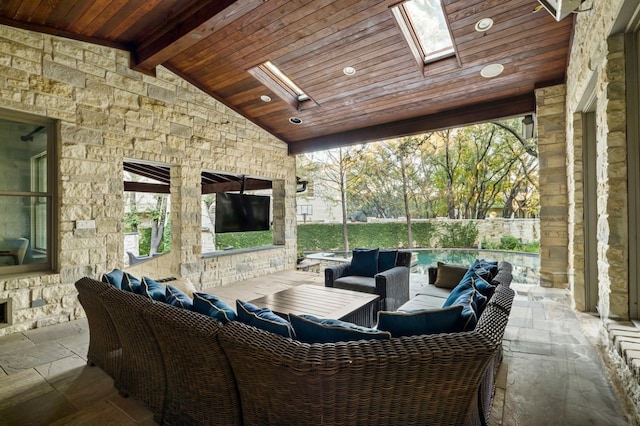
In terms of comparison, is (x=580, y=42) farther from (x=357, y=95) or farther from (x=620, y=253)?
(x=357, y=95)

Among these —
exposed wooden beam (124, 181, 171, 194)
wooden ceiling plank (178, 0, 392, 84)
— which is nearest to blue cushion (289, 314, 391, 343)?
wooden ceiling plank (178, 0, 392, 84)

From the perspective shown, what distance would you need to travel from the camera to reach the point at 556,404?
6.44ft

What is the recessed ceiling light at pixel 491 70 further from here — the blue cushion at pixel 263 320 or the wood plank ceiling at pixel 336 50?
the blue cushion at pixel 263 320

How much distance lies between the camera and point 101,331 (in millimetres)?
2361

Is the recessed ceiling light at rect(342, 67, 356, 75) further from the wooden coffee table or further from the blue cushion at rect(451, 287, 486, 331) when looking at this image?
the blue cushion at rect(451, 287, 486, 331)

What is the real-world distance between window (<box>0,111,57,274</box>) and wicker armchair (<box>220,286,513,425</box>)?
3.74 metres

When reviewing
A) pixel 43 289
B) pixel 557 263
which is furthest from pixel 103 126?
pixel 557 263

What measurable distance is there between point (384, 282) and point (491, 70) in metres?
3.10

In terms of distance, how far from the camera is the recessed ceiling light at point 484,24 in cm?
329

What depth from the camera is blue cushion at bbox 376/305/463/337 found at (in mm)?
1382

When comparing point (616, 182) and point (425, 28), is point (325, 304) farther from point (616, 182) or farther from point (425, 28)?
point (425, 28)

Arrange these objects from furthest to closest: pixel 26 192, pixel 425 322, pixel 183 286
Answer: pixel 26 192
pixel 183 286
pixel 425 322

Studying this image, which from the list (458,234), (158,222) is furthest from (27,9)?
(458,234)

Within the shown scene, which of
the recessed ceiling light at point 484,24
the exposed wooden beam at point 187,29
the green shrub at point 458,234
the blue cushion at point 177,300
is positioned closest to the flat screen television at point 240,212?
the exposed wooden beam at point 187,29
